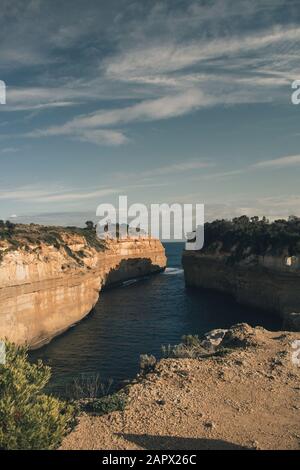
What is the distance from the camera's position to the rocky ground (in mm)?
18688

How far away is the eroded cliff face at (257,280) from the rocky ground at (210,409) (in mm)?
17510

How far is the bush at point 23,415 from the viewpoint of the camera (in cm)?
1531

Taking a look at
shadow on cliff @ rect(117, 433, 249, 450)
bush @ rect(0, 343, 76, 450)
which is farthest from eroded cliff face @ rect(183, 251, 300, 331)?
bush @ rect(0, 343, 76, 450)

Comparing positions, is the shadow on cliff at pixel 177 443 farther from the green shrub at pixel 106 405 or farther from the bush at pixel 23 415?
the bush at pixel 23 415

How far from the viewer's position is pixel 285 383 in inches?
980

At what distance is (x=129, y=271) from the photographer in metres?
103

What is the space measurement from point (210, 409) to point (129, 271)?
81.7 meters

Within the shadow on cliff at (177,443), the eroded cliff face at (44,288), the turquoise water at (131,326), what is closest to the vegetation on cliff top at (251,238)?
the turquoise water at (131,326)

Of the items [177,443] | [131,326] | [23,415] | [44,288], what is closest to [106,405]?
[177,443]

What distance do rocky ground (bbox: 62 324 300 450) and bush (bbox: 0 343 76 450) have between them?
7.10 ft

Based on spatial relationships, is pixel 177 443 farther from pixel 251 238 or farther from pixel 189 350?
pixel 251 238
